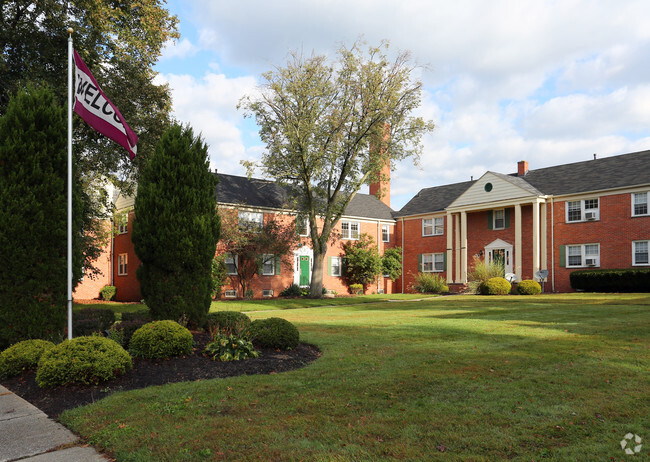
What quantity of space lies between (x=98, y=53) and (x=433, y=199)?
25.0m

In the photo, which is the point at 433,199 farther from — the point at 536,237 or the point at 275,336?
the point at 275,336

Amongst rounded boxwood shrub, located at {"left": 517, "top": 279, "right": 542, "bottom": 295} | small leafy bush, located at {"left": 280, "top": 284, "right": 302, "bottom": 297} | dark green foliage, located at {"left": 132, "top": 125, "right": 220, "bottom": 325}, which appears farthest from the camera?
small leafy bush, located at {"left": 280, "top": 284, "right": 302, "bottom": 297}

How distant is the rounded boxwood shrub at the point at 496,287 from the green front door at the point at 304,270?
36.7 ft

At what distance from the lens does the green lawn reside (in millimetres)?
3811

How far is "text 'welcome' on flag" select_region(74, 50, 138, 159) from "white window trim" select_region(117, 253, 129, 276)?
22767mm

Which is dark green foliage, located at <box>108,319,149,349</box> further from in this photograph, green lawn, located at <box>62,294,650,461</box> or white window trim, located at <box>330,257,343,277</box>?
white window trim, located at <box>330,257,343,277</box>

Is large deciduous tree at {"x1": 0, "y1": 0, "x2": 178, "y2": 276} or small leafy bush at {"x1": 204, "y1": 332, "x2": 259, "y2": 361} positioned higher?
large deciduous tree at {"x1": 0, "y1": 0, "x2": 178, "y2": 276}

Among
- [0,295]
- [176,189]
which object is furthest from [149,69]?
[0,295]

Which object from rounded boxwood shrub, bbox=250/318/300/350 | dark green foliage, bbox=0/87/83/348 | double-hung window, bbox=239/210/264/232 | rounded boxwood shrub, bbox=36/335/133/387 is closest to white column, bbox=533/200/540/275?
double-hung window, bbox=239/210/264/232

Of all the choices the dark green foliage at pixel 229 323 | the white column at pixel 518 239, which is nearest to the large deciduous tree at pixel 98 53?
the dark green foliage at pixel 229 323

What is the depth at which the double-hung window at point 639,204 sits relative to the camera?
23941 mm

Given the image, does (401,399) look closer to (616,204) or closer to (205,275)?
(205,275)

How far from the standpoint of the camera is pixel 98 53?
15648 millimetres

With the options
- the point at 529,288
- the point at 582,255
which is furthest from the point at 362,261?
the point at 582,255
